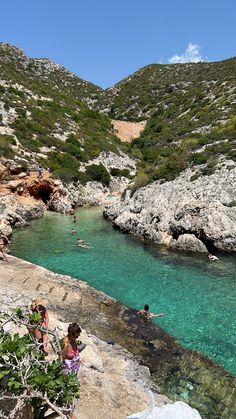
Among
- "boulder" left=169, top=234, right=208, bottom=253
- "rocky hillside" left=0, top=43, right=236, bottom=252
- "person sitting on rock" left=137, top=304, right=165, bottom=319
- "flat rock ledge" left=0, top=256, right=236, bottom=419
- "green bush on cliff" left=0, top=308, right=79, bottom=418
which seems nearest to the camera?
"green bush on cliff" left=0, top=308, right=79, bottom=418

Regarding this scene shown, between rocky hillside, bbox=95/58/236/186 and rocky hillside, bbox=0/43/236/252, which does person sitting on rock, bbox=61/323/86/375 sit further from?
rocky hillside, bbox=95/58/236/186

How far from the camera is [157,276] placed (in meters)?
20.8

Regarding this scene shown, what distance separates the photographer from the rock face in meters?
25.0

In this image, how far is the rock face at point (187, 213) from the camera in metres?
25.0

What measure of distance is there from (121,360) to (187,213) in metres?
16.6

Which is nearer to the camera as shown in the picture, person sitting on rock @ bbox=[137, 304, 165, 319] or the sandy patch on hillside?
person sitting on rock @ bbox=[137, 304, 165, 319]

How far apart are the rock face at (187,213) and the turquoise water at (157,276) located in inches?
47.7

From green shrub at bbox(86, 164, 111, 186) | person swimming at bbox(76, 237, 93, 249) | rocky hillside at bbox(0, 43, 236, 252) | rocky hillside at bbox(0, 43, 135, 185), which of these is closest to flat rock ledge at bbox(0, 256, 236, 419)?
person swimming at bbox(76, 237, 93, 249)

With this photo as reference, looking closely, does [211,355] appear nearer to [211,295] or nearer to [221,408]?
[221,408]

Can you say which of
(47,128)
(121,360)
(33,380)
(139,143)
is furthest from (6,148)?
(33,380)

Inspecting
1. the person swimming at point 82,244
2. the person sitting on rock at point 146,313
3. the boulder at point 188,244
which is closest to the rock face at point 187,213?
the boulder at point 188,244

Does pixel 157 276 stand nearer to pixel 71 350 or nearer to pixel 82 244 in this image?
pixel 82 244

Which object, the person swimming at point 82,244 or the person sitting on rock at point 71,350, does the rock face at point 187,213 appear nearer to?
the person swimming at point 82,244

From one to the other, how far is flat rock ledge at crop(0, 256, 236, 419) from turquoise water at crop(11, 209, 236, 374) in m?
1.16
